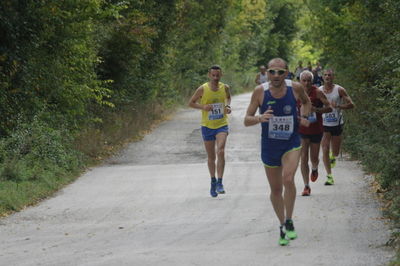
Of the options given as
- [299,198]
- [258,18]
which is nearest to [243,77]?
[258,18]

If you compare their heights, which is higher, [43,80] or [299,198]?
[43,80]

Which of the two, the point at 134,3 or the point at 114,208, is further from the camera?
the point at 134,3

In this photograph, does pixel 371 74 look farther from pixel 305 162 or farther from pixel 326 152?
pixel 305 162

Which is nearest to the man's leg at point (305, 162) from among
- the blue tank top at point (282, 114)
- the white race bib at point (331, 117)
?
the white race bib at point (331, 117)

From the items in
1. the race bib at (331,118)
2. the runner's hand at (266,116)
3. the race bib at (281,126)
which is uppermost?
the runner's hand at (266,116)

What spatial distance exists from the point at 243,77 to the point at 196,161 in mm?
44990

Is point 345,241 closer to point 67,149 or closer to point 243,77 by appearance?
point 67,149

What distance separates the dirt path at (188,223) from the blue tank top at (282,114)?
1.22 meters

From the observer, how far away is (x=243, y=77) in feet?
215

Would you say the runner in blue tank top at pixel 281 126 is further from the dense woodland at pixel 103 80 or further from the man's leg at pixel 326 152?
the man's leg at pixel 326 152

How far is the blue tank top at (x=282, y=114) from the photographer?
9617 millimetres

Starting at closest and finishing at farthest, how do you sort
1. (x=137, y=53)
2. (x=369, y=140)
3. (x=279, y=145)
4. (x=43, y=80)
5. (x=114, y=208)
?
(x=279, y=145)
(x=114, y=208)
(x=369, y=140)
(x=43, y=80)
(x=137, y=53)

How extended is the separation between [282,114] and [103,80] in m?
15.1

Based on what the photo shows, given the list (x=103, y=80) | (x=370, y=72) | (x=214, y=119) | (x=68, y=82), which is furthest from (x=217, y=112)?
(x=103, y=80)
